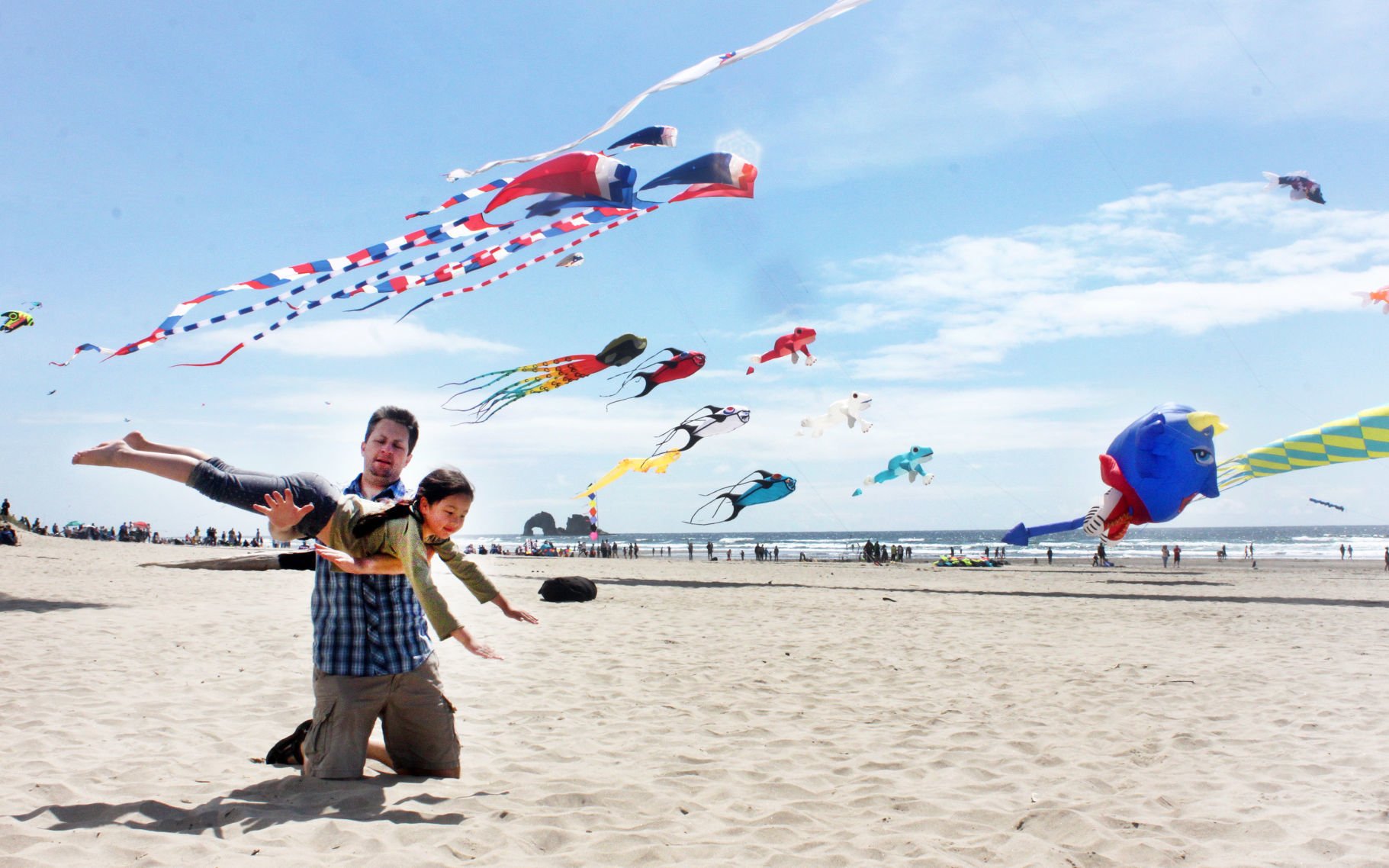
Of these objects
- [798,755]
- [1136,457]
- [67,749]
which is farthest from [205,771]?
[1136,457]

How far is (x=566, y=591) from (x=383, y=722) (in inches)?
366

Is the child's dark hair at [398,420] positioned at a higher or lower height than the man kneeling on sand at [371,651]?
higher

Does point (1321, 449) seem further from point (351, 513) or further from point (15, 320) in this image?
point (15, 320)

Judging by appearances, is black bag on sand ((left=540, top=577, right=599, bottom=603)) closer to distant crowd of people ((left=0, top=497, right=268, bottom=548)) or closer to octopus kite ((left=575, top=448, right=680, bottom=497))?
octopus kite ((left=575, top=448, right=680, bottom=497))

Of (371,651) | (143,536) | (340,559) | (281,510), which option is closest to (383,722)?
(371,651)

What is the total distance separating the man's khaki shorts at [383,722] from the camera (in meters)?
3.59

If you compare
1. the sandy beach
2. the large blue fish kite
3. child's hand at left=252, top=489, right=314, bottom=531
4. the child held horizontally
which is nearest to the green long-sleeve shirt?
the child held horizontally

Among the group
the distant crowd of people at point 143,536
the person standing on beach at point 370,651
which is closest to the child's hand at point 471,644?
the person standing on beach at point 370,651

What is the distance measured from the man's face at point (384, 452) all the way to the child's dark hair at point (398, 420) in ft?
0.04

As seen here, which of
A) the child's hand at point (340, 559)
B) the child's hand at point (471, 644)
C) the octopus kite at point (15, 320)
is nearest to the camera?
the child's hand at point (340, 559)

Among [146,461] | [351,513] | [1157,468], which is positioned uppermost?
[1157,468]

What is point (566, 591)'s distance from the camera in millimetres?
12984

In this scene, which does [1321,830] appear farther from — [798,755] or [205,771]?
[205,771]

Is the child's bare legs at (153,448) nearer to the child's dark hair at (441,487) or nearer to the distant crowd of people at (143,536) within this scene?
the child's dark hair at (441,487)
